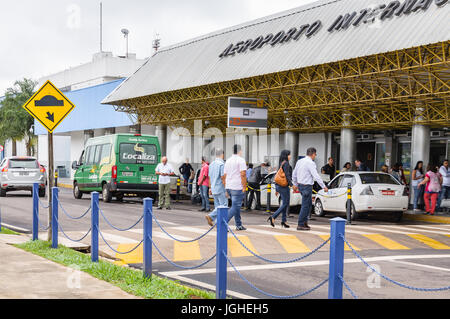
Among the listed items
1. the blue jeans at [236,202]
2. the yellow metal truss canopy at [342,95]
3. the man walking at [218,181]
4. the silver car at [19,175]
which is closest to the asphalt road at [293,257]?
the blue jeans at [236,202]

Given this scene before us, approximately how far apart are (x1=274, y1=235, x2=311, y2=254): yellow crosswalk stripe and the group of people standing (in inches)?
346

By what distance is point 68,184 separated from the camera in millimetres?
42375

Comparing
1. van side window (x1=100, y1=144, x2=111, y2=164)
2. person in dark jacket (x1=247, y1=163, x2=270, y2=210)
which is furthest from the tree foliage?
person in dark jacket (x1=247, y1=163, x2=270, y2=210)

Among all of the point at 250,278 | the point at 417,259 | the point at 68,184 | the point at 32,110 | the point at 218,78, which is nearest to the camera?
the point at 250,278

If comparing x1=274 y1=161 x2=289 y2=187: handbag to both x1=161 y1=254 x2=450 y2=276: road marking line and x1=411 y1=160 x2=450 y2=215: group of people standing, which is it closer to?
x1=161 y1=254 x2=450 y2=276: road marking line

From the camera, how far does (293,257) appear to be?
1009cm

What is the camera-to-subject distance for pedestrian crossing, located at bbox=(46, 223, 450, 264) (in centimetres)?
1038

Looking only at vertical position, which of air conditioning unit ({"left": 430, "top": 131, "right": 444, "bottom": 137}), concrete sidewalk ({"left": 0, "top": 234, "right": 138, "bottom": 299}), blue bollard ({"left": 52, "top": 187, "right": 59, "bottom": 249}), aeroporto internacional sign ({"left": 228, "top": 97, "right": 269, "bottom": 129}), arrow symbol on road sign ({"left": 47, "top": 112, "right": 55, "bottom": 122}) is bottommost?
concrete sidewalk ({"left": 0, "top": 234, "right": 138, "bottom": 299})

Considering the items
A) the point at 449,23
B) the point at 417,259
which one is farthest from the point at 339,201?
the point at 417,259

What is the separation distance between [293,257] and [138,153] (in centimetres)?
1370

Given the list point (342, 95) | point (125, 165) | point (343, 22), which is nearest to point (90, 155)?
point (125, 165)

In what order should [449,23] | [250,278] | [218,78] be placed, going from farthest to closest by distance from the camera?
[218,78], [449,23], [250,278]
